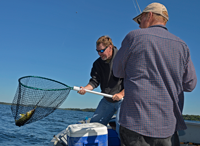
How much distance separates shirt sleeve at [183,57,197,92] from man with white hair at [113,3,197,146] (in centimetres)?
15

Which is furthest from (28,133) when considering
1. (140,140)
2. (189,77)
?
(189,77)

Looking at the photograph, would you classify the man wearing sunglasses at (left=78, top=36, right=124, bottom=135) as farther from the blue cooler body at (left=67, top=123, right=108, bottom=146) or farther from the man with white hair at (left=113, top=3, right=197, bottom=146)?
the man with white hair at (left=113, top=3, right=197, bottom=146)

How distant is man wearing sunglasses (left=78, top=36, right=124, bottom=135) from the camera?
3918mm

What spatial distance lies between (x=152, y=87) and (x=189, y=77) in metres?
0.64

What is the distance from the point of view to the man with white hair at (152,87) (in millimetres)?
1671

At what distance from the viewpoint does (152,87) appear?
1.70 meters

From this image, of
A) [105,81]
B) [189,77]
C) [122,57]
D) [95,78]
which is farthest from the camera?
[95,78]

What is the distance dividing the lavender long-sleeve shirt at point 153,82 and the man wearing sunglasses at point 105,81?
193cm

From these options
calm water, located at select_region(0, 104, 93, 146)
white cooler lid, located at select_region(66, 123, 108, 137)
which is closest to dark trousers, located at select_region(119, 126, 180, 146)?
white cooler lid, located at select_region(66, 123, 108, 137)

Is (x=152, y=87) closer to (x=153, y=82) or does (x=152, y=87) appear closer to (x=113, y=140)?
(x=153, y=82)

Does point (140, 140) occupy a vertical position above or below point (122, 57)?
below

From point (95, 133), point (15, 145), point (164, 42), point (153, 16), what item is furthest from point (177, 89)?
point (15, 145)

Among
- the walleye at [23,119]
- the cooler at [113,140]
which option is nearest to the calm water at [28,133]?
the walleye at [23,119]

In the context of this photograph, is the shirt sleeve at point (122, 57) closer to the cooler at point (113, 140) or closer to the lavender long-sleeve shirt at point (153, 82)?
the lavender long-sleeve shirt at point (153, 82)
